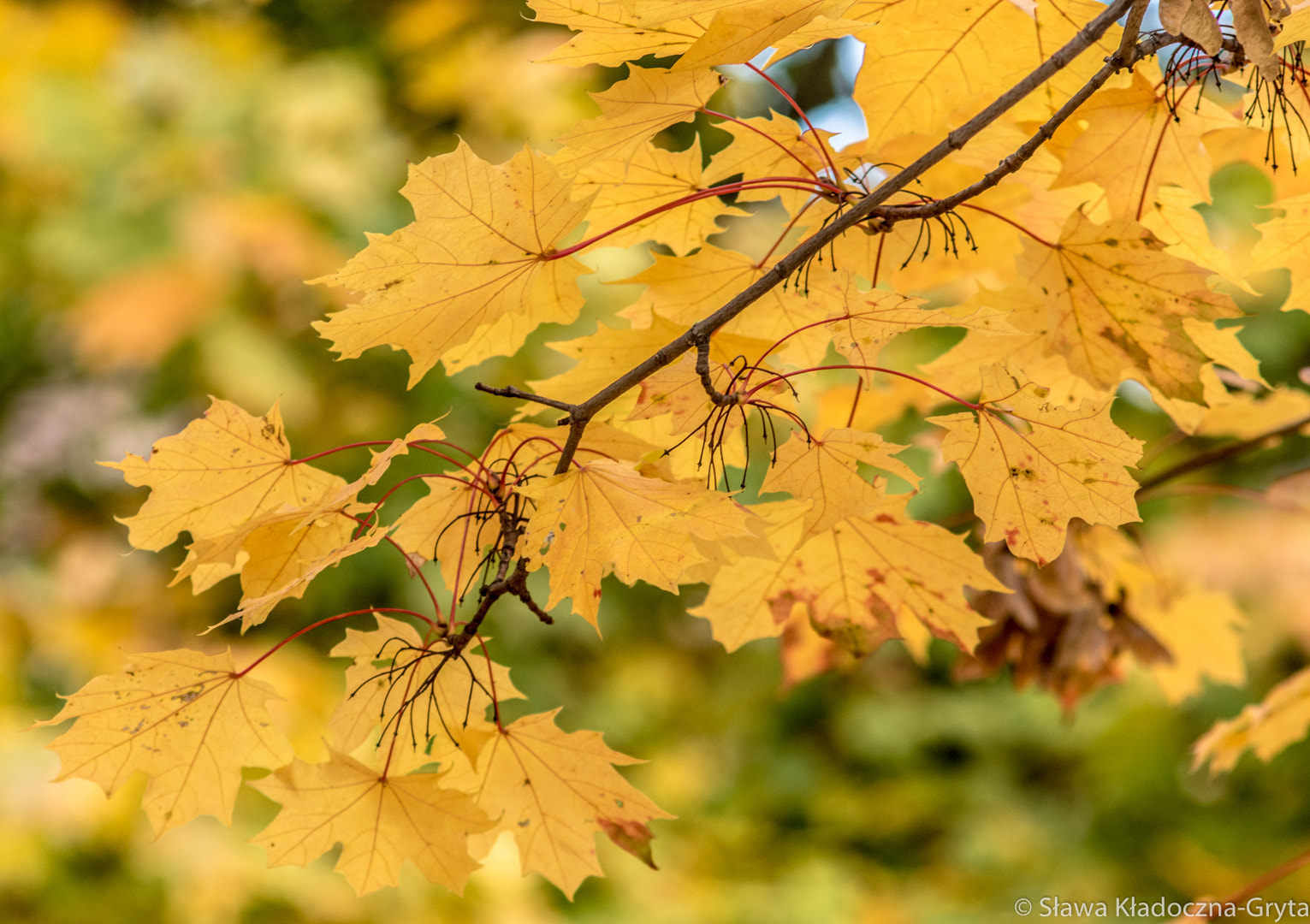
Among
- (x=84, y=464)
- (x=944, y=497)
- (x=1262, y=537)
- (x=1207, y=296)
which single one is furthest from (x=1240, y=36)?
(x=84, y=464)

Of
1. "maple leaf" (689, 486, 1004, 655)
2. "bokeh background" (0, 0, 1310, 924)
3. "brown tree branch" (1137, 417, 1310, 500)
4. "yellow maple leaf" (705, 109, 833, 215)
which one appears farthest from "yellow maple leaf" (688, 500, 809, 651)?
"bokeh background" (0, 0, 1310, 924)

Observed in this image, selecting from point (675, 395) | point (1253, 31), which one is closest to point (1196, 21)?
point (1253, 31)

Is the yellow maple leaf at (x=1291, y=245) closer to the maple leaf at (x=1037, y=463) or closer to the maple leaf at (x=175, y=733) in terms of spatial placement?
the maple leaf at (x=1037, y=463)

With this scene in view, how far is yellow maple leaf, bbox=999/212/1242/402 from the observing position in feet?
1.55

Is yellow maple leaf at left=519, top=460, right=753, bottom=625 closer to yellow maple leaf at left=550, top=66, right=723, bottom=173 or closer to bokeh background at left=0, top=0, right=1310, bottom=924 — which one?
yellow maple leaf at left=550, top=66, right=723, bottom=173

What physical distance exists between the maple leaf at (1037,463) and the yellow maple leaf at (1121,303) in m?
0.08

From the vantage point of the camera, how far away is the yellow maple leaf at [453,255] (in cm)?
42

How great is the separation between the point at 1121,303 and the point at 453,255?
35 centimetres

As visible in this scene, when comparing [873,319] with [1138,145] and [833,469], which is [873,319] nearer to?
[833,469]

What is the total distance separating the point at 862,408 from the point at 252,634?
248 cm

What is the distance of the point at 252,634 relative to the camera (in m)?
2.74

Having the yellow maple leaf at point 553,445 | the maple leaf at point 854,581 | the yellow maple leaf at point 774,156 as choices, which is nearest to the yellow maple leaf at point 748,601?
the maple leaf at point 854,581

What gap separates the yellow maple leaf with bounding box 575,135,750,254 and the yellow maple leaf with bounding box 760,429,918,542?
0.51 feet

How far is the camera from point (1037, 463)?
44 cm
